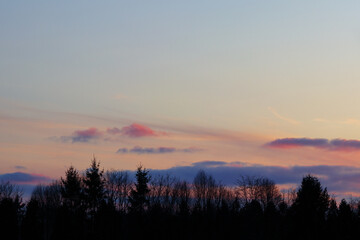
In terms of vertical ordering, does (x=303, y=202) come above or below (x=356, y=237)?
above

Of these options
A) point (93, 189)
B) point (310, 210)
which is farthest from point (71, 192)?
point (310, 210)

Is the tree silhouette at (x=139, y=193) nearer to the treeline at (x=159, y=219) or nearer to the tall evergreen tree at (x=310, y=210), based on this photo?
the treeline at (x=159, y=219)

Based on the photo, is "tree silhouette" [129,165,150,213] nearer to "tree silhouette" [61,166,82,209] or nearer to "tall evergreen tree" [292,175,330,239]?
"tree silhouette" [61,166,82,209]

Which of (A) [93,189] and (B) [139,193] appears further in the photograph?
(B) [139,193]

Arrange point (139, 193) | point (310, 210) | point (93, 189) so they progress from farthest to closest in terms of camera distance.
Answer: point (139, 193) → point (93, 189) → point (310, 210)

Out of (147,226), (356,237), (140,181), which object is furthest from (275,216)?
(147,226)

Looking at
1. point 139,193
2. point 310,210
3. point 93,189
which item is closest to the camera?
point 310,210

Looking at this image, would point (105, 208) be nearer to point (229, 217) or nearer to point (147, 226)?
point (147, 226)

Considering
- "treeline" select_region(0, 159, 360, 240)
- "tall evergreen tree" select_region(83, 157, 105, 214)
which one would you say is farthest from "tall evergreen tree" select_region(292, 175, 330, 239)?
"tall evergreen tree" select_region(83, 157, 105, 214)

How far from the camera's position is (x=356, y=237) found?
216 ft

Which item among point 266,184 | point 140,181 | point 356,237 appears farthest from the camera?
point 266,184

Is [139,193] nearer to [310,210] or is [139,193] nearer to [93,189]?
[93,189]

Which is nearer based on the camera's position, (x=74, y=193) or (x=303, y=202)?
(x=303, y=202)

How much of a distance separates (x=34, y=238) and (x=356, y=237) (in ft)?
155
